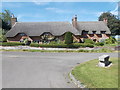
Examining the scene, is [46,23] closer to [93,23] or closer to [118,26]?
[93,23]

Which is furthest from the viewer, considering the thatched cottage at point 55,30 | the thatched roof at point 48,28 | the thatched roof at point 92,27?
the thatched roof at point 92,27

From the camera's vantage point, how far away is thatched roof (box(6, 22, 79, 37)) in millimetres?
40281

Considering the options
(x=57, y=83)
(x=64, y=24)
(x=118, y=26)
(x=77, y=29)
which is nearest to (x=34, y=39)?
(x=64, y=24)

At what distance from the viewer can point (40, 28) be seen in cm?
4172

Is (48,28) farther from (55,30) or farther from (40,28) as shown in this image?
(40,28)

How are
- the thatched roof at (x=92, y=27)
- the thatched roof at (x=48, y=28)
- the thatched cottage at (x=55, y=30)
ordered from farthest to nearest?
the thatched roof at (x=92, y=27)
the thatched roof at (x=48, y=28)
the thatched cottage at (x=55, y=30)

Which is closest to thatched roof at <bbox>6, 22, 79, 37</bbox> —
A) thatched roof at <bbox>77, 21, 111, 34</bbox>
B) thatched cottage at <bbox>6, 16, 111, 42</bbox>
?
thatched cottage at <bbox>6, 16, 111, 42</bbox>

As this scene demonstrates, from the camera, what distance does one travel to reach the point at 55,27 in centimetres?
4203

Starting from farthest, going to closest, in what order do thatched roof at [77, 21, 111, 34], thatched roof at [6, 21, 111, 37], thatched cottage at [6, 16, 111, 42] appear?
thatched roof at [77, 21, 111, 34], thatched roof at [6, 21, 111, 37], thatched cottage at [6, 16, 111, 42]

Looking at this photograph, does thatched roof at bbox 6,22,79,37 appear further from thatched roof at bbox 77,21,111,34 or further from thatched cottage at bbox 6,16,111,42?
thatched roof at bbox 77,21,111,34

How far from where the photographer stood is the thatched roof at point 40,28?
40281 mm

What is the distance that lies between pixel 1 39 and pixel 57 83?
34.7m

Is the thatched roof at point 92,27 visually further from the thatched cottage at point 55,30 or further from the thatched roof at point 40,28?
the thatched roof at point 40,28

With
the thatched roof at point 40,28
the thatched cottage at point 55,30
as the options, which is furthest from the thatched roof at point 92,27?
the thatched roof at point 40,28
